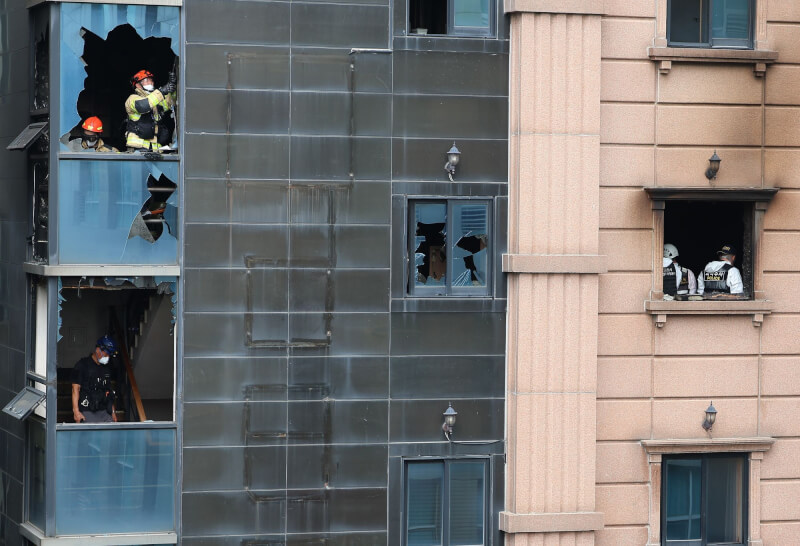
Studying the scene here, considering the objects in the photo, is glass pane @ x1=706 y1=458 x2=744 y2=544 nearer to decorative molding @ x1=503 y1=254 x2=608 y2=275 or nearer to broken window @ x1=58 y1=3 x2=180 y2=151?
decorative molding @ x1=503 y1=254 x2=608 y2=275

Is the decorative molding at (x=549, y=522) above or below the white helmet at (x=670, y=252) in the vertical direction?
below

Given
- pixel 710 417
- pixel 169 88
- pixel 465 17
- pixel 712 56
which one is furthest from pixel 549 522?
pixel 169 88

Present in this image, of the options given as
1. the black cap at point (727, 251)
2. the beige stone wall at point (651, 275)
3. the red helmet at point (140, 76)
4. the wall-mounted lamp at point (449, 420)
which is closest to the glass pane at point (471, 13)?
the beige stone wall at point (651, 275)

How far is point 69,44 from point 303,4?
129 inches

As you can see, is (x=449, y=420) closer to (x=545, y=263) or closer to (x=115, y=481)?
(x=545, y=263)

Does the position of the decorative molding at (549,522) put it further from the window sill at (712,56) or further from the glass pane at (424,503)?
the window sill at (712,56)

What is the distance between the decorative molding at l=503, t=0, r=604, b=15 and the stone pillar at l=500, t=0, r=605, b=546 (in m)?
0.01

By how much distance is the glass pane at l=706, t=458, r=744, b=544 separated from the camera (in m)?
18.3

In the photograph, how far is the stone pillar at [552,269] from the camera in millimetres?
17453

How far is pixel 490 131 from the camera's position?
17594 millimetres

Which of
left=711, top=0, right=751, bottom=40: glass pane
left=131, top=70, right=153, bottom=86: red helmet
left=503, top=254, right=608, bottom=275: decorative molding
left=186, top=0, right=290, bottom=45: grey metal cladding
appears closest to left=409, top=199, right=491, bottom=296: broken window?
left=503, top=254, right=608, bottom=275: decorative molding

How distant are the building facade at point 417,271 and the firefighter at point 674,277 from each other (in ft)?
1.04

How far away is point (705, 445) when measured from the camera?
18016 mm

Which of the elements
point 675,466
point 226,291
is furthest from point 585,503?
point 226,291
